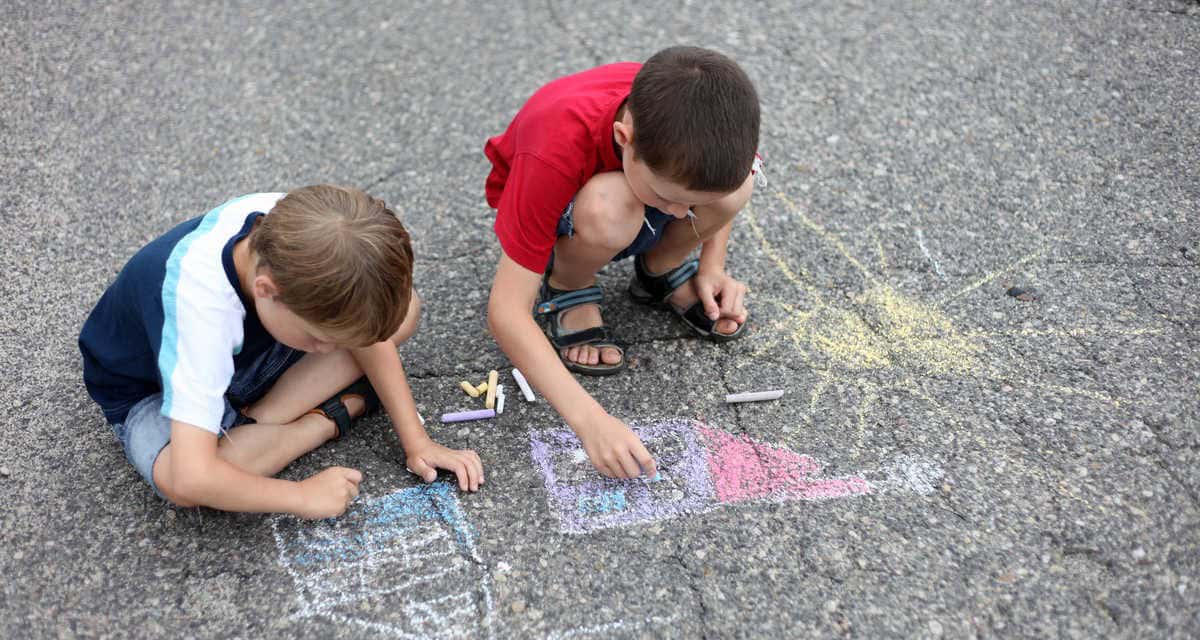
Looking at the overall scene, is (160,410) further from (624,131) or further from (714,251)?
(714,251)

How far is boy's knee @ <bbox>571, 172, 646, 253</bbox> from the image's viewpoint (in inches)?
88.7

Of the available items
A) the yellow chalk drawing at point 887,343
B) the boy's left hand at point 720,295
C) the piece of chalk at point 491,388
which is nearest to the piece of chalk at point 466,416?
the piece of chalk at point 491,388

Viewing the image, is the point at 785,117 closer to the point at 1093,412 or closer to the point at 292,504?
the point at 1093,412

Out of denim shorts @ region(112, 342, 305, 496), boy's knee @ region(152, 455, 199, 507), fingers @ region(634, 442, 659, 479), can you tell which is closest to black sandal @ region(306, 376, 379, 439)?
denim shorts @ region(112, 342, 305, 496)

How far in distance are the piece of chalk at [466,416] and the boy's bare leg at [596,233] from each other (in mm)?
299

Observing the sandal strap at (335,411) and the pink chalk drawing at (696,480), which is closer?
the pink chalk drawing at (696,480)

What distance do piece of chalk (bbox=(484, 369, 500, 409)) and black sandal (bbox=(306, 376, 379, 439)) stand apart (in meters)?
0.29

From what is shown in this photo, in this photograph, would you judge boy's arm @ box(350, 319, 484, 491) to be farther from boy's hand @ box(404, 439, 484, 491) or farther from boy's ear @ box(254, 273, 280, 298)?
boy's ear @ box(254, 273, 280, 298)

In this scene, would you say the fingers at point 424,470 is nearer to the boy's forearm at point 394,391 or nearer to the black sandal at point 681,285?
the boy's forearm at point 394,391

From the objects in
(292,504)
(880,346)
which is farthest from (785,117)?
(292,504)

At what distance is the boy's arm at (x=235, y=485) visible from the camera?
1871mm

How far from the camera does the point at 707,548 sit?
82.4 inches

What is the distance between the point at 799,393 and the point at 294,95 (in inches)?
91.7

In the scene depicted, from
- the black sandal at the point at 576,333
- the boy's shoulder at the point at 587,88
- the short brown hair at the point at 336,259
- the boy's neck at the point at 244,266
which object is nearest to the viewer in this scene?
the short brown hair at the point at 336,259
